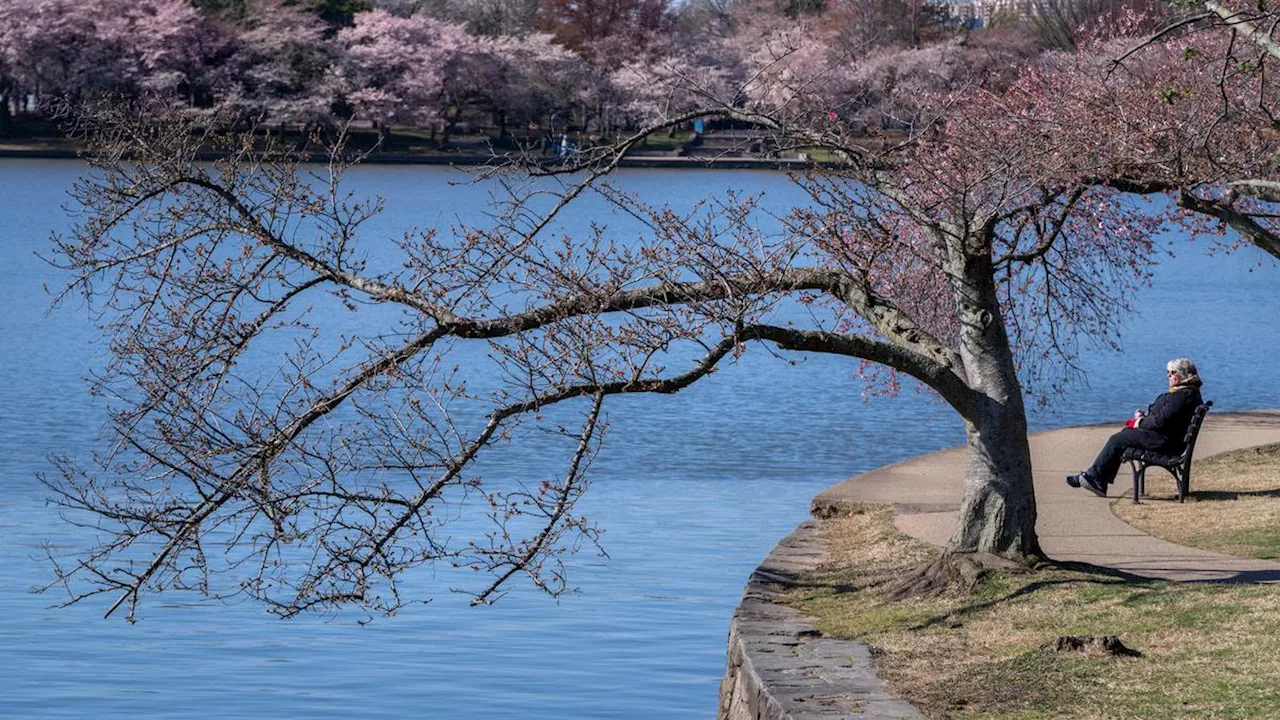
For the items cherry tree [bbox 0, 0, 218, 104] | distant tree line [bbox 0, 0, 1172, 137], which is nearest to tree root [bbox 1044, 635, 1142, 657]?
distant tree line [bbox 0, 0, 1172, 137]

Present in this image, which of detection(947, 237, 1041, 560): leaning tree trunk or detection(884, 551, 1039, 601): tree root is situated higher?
detection(947, 237, 1041, 560): leaning tree trunk

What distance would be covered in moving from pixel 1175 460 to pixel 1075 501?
828 millimetres

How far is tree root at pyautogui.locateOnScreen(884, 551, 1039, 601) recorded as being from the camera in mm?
10078

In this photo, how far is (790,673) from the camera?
28.0ft

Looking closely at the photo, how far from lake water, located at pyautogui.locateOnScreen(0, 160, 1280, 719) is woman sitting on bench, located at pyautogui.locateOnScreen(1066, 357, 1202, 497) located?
113 inches

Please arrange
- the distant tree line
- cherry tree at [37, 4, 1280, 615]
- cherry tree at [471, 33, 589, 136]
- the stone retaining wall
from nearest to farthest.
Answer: the stone retaining wall < cherry tree at [37, 4, 1280, 615] < the distant tree line < cherry tree at [471, 33, 589, 136]

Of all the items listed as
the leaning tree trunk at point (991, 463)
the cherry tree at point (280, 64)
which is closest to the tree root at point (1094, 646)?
the leaning tree trunk at point (991, 463)

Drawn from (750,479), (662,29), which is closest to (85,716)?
(750,479)

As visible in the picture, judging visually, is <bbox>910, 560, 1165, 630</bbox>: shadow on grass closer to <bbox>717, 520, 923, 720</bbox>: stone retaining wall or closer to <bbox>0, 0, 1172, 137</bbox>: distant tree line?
<bbox>717, 520, 923, 720</bbox>: stone retaining wall

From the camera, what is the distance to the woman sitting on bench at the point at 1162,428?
13.0m

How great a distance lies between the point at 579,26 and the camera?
102 metres

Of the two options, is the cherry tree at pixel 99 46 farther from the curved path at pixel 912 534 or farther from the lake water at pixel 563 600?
the curved path at pixel 912 534

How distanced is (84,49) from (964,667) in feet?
254

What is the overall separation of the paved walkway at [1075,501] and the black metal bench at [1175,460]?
32cm
